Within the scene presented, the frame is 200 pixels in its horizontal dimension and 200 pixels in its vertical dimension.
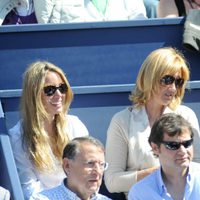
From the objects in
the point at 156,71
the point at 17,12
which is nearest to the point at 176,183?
the point at 156,71

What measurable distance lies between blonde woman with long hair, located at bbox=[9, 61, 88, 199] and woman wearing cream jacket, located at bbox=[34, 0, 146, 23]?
98 centimetres

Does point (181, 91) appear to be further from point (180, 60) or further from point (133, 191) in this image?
point (133, 191)

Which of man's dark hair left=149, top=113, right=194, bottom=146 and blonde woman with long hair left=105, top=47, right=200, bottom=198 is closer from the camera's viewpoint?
man's dark hair left=149, top=113, right=194, bottom=146

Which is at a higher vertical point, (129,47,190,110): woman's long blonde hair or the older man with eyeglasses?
(129,47,190,110): woman's long blonde hair

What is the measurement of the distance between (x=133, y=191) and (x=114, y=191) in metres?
0.48

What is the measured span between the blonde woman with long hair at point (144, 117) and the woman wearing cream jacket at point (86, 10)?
113 cm

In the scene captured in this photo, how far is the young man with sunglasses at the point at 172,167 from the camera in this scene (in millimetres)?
4086

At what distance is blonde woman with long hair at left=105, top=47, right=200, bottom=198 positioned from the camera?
4.62 meters

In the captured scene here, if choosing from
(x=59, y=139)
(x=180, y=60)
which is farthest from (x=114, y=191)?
(x=180, y=60)

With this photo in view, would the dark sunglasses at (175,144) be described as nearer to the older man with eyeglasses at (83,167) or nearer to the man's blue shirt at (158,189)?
the man's blue shirt at (158,189)

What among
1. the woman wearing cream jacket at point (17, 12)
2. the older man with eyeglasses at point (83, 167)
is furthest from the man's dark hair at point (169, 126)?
the woman wearing cream jacket at point (17, 12)

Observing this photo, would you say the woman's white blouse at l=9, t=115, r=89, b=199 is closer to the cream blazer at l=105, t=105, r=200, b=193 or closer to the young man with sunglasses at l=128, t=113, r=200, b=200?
the cream blazer at l=105, t=105, r=200, b=193

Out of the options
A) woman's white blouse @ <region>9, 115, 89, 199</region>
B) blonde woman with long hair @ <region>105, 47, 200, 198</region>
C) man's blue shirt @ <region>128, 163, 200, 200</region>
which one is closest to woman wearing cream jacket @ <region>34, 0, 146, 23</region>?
blonde woman with long hair @ <region>105, 47, 200, 198</region>

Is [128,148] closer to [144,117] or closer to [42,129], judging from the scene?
[144,117]
